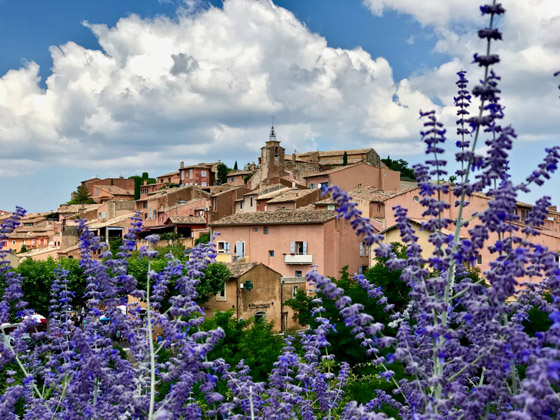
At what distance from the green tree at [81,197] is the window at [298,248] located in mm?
65081

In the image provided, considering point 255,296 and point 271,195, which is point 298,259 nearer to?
point 255,296

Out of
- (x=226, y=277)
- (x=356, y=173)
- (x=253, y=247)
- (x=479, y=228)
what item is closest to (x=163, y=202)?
(x=356, y=173)

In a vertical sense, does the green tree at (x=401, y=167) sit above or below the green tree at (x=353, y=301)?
above

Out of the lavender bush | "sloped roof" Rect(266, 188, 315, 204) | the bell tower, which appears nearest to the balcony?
"sloped roof" Rect(266, 188, 315, 204)

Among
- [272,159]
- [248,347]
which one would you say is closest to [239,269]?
[248,347]

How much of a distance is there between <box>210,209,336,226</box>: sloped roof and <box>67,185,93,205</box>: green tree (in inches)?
2337

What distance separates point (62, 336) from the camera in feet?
26.5

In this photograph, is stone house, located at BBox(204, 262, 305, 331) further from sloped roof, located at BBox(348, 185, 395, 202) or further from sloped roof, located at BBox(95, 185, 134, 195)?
sloped roof, located at BBox(95, 185, 134, 195)

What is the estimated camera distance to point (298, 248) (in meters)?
40.4

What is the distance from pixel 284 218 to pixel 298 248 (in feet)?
8.51

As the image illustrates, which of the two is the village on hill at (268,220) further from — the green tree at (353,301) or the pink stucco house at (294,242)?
the green tree at (353,301)

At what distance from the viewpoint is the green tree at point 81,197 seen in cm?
9650

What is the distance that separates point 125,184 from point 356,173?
2376 inches

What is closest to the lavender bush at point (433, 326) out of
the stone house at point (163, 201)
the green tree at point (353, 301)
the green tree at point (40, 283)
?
the green tree at point (353, 301)
